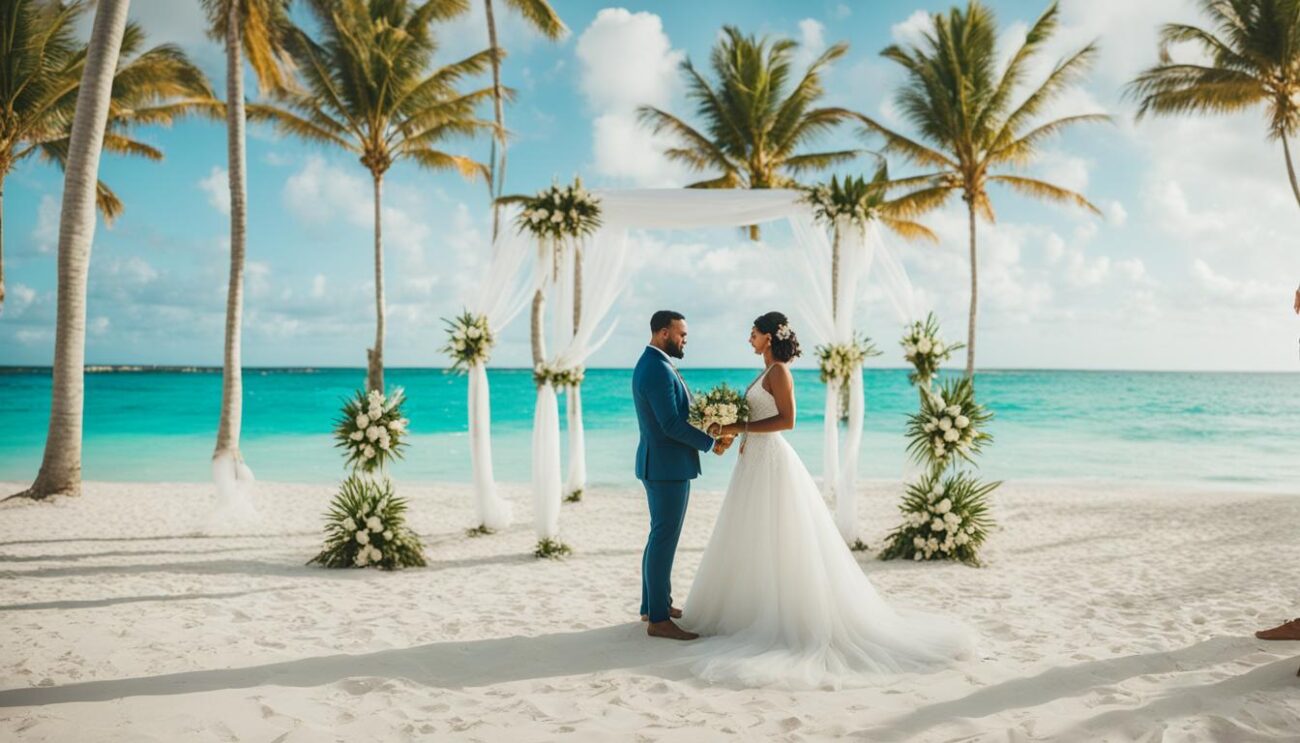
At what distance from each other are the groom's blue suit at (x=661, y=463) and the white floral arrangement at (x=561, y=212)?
10.2 ft

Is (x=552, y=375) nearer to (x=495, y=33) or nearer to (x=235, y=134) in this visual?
(x=235, y=134)

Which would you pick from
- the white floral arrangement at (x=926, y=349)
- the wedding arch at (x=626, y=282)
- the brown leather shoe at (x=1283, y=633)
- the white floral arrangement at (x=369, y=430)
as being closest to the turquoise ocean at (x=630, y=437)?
the wedding arch at (x=626, y=282)

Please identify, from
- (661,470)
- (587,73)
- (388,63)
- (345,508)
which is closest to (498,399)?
(388,63)

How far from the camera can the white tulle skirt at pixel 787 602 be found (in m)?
3.55

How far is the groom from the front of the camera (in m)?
4.02

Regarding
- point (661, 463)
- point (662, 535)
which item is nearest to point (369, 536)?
point (662, 535)

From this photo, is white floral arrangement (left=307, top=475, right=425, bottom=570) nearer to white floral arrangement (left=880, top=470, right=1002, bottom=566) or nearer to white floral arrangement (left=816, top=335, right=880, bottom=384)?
white floral arrangement (left=816, top=335, right=880, bottom=384)

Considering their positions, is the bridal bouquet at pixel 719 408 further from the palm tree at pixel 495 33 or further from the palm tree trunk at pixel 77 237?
the palm tree at pixel 495 33

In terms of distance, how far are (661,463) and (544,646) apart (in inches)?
48.0

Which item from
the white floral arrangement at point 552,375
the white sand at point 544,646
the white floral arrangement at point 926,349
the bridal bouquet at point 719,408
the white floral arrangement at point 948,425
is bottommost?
the white sand at point 544,646

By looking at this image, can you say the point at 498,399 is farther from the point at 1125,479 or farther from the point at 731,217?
the point at 731,217

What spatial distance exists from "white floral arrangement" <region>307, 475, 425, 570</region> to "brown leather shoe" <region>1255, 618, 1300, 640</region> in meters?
5.75

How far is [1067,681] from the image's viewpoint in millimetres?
3342

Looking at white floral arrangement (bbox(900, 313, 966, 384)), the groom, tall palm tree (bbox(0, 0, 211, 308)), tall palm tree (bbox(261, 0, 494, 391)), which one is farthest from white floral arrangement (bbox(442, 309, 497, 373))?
tall palm tree (bbox(0, 0, 211, 308))
